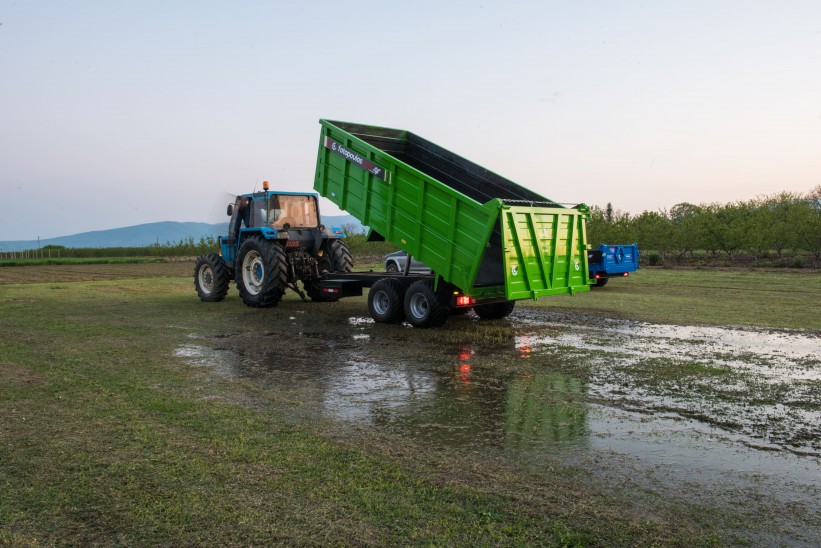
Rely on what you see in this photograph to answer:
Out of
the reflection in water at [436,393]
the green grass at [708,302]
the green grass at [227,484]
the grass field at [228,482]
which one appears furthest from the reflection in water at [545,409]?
the green grass at [708,302]

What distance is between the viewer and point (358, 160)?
12.1 m

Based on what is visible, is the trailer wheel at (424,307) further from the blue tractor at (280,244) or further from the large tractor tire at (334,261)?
the large tractor tire at (334,261)

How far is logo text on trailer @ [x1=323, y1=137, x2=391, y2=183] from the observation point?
11586 millimetres

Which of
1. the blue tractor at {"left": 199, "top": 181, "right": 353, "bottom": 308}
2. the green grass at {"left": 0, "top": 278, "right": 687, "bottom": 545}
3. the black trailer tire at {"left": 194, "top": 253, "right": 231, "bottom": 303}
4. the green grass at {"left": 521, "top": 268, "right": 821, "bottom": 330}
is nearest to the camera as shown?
the green grass at {"left": 0, "top": 278, "right": 687, "bottom": 545}

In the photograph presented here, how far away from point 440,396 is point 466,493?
272cm

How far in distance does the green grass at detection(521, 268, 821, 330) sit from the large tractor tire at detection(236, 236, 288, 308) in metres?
6.31

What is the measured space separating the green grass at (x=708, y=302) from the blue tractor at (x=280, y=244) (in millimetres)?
5292

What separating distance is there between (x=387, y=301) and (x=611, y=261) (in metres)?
10.7

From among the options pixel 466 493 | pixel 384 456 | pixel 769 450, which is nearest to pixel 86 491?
pixel 384 456

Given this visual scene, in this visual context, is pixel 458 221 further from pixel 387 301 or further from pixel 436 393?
pixel 436 393

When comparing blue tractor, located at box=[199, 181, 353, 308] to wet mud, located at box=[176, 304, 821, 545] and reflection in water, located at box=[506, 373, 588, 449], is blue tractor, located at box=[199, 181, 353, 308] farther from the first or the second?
reflection in water, located at box=[506, 373, 588, 449]

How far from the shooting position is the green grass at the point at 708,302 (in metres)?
12.9

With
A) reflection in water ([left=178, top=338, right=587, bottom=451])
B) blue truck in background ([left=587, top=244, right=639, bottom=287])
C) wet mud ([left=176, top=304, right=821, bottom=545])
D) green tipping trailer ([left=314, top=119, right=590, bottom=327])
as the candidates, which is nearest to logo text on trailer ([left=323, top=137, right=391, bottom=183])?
green tipping trailer ([left=314, top=119, right=590, bottom=327])

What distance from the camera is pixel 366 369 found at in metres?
8.34
